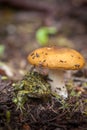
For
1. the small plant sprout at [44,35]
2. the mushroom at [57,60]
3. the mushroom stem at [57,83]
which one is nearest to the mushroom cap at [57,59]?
the mushroom at [57,60]

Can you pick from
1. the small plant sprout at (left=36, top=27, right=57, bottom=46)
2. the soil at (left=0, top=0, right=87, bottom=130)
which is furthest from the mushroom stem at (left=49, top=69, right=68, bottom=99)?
the small plant sprout at (left=36, top=27, right=57, bottom=46)

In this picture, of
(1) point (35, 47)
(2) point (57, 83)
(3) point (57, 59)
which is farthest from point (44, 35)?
(3) point (57, 59)

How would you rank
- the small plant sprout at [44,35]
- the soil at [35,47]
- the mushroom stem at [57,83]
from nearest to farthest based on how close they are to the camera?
1. the soil at [35,47]
2. the mushroom stem at [57,83]
3. the small plant sprout at [44,35]

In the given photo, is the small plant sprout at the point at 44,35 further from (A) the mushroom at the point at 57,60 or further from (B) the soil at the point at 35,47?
(A) the mushroom at the point at 57,60

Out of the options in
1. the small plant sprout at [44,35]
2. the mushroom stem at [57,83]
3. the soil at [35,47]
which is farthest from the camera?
the small plant sprout at [44,35]

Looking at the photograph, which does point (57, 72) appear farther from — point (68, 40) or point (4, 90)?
point (68, 40)

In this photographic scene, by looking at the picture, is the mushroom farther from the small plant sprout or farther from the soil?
the small plant sprout

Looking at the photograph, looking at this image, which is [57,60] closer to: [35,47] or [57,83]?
[57,83]
